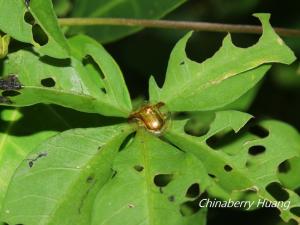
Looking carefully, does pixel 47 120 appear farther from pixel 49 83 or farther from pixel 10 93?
pixel 10 93


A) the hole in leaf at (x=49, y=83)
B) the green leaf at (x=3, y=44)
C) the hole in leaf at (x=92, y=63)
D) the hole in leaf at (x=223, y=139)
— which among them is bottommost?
the hole in leaf at (x=223, y=139)

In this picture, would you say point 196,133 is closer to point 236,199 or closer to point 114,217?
point 236,199

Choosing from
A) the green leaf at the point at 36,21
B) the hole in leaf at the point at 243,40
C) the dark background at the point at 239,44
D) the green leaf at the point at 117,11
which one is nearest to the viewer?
the green leaf at the point at 36,21

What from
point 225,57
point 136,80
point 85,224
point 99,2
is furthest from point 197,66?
point 136,80

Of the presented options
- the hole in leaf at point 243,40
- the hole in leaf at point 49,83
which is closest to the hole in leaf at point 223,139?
the hole in leaf at point 49,83

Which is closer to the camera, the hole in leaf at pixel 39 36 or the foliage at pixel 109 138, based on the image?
the foliage at pixel 109 138

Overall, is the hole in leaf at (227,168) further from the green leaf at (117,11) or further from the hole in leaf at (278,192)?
the green leaf at (117,11)

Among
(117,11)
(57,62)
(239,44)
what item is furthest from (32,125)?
(239,44)
